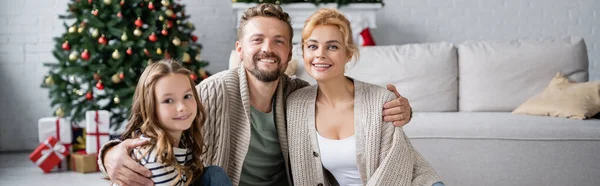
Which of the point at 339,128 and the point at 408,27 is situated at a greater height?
the point at 408,27

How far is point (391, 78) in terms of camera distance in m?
3.53

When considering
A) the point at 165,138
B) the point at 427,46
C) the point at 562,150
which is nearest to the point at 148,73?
the point at 165,138

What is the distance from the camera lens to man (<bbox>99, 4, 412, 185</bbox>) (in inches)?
73.5

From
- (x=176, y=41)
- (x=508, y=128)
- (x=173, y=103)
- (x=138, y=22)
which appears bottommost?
(x=508, y=128)

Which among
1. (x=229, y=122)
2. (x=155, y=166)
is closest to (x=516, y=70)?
(x=229, y=122)

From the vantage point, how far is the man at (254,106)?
187cm

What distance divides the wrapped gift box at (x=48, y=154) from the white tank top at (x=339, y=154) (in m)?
2.58

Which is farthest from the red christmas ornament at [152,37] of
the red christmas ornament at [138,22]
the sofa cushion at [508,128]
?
the sofa cushion at [508,128]

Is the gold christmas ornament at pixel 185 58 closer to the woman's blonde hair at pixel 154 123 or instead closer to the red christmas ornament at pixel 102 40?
the red christmas ornament at pixel 102 40

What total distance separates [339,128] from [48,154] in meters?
2.66

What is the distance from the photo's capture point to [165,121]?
1591mm

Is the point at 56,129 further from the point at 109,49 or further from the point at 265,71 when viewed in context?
the point at 265,71

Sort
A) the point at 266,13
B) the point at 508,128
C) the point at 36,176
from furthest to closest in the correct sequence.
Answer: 1. the point at 36,176
2. the point at 508,128
3. the point at 266,13

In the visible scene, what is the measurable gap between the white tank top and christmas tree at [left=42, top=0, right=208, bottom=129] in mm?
2201
